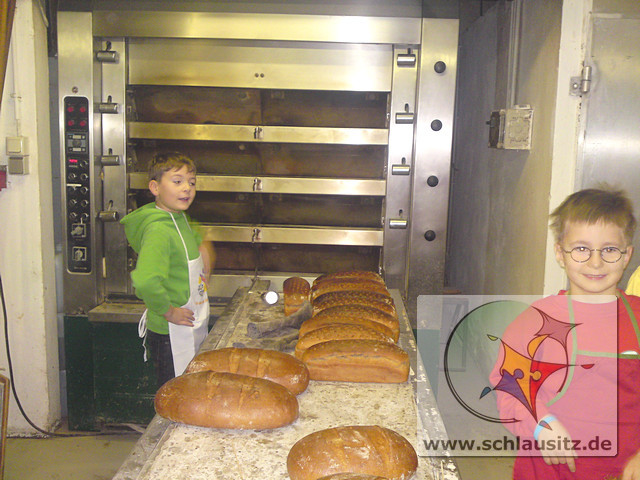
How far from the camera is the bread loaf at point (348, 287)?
246cm

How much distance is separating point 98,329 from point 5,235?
0.70m

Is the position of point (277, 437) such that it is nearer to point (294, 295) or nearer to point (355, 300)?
point (355, 300)

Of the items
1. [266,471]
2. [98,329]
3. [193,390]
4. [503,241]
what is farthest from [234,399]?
[503,241]

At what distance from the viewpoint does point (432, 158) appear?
3.20 meters

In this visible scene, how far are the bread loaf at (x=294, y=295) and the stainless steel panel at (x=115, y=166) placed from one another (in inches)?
48.8

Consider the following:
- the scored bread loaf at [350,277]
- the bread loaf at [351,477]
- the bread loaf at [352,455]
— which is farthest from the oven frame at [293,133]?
the bread loaf at [351,477]

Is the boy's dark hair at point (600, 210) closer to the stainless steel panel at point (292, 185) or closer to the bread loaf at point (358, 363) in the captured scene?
the bread loaf at point (358, 363)

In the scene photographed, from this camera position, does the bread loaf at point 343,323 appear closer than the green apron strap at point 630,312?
No

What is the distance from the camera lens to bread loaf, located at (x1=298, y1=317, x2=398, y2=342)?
6.70 feet

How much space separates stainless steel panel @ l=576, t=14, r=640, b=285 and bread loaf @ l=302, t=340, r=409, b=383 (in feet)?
4.31

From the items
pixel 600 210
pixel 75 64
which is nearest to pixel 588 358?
pixel 600 210

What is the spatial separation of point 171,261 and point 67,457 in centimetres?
Result: 145

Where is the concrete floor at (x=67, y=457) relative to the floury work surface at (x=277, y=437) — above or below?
below

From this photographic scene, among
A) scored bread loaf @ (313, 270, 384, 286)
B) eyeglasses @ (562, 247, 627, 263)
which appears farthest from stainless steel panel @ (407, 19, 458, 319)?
eyeglasses @ (562, 247, 627, 263)
